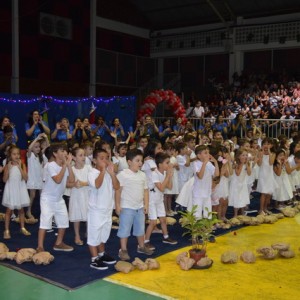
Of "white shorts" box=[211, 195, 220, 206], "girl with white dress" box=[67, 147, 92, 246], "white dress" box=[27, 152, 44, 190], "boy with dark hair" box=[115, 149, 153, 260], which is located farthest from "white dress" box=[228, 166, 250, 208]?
"white dress" box=[27, 152, 44, 190]

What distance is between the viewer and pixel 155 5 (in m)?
21.9

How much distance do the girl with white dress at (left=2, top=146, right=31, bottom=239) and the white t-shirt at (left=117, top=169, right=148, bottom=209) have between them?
182 centimetres

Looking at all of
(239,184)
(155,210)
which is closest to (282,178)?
(239,184)

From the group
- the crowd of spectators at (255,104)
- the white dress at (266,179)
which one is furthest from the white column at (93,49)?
the white dress at (266,179)

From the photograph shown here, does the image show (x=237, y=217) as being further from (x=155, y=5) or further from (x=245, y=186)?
(x=155, y=5)

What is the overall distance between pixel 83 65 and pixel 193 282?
53.9 feet

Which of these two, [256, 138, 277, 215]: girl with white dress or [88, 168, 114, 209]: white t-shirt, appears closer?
[88, 168, 114, 209]: white t-shirt

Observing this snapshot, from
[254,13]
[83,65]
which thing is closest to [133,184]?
[83,65]

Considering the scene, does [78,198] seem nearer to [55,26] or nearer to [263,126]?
[263,126]

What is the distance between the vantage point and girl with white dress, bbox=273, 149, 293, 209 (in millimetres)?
7922

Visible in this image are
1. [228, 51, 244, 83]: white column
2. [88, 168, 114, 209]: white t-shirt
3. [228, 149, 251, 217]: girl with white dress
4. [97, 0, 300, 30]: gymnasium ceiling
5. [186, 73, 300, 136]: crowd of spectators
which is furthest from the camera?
[228, 51, 244, 83]: white column

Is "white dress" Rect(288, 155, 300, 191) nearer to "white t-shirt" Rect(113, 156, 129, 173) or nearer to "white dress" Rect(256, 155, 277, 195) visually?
"white dress" Rect(256, 155, 277, 195)

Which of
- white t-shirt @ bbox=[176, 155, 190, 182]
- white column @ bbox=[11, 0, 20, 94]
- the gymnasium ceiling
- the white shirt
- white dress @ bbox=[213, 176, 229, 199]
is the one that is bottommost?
white dress @ bbox=[213, 176, 229, 199]

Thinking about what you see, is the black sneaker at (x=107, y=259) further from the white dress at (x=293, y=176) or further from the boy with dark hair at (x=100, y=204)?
the white dress at (x=293, y=176)
